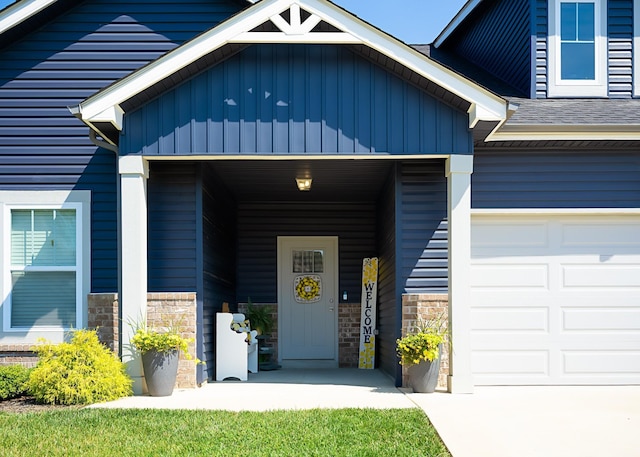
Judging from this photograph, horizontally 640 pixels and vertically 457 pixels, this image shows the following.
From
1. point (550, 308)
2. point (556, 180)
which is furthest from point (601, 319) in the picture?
point (556, 180)

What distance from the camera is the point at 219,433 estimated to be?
21.8 ft

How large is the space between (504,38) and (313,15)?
476 centimetres

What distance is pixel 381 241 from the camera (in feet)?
39.9

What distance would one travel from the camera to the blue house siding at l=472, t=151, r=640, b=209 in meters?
10.0

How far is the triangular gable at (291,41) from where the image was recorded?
334 inches

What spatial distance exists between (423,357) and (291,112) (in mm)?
3176

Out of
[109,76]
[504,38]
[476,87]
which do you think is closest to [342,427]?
[476,87]

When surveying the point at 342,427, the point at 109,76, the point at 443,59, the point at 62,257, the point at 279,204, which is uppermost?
the point at 443,59

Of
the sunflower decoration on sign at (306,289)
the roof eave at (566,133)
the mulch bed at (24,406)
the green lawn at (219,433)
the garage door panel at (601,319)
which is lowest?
the mulch bed at (24,406)

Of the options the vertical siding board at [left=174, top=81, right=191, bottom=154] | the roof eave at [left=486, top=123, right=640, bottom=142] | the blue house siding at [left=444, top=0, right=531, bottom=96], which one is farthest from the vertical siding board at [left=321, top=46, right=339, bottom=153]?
the blue house siding at [left=444, top=0, right=531, bottom=96]

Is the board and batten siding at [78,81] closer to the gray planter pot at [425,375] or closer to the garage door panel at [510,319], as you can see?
the gray planter pot at [425,375]

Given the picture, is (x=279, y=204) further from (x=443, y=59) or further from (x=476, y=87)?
(x=476, y=87)

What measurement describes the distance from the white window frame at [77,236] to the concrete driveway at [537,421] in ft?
15.3

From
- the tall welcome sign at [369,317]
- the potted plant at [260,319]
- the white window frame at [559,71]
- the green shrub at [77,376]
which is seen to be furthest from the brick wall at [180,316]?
the white window frame at [559,71]
